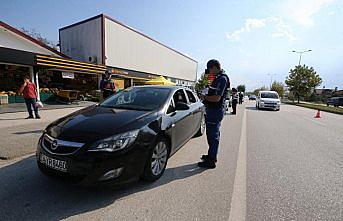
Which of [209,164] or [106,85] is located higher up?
[106,85]

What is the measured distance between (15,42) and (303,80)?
151ft

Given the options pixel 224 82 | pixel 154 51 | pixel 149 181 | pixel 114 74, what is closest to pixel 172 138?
pixel 149 181

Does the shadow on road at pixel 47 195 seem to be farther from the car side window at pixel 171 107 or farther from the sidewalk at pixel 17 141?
the car side window at pixel 171 107

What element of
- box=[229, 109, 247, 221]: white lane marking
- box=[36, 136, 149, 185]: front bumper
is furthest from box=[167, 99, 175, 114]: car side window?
box=[229, 109, 247, 221]: white lane marking

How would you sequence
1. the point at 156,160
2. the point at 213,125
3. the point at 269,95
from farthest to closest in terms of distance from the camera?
the point at 269,95
the point at 213,125
the point at 156,160

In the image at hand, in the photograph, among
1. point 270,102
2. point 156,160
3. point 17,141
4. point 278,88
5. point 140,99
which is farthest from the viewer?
point 278,88

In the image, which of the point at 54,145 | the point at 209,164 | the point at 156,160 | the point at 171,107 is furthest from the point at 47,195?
the point at 209,164

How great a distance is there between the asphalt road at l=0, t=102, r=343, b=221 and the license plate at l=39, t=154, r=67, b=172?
45 cm

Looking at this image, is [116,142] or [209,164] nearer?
[116,142]

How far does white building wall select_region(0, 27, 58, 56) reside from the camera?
13898mm

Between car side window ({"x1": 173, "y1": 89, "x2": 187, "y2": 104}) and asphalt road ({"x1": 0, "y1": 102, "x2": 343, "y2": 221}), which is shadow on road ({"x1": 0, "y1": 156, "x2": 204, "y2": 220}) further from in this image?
car side window ({"x1": 173, "y1": 89, "x2": 187, "y2": 104})

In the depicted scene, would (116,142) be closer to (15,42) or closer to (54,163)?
(54,163)

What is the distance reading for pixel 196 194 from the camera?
9.51ft

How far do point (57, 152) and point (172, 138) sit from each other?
1786 mm
